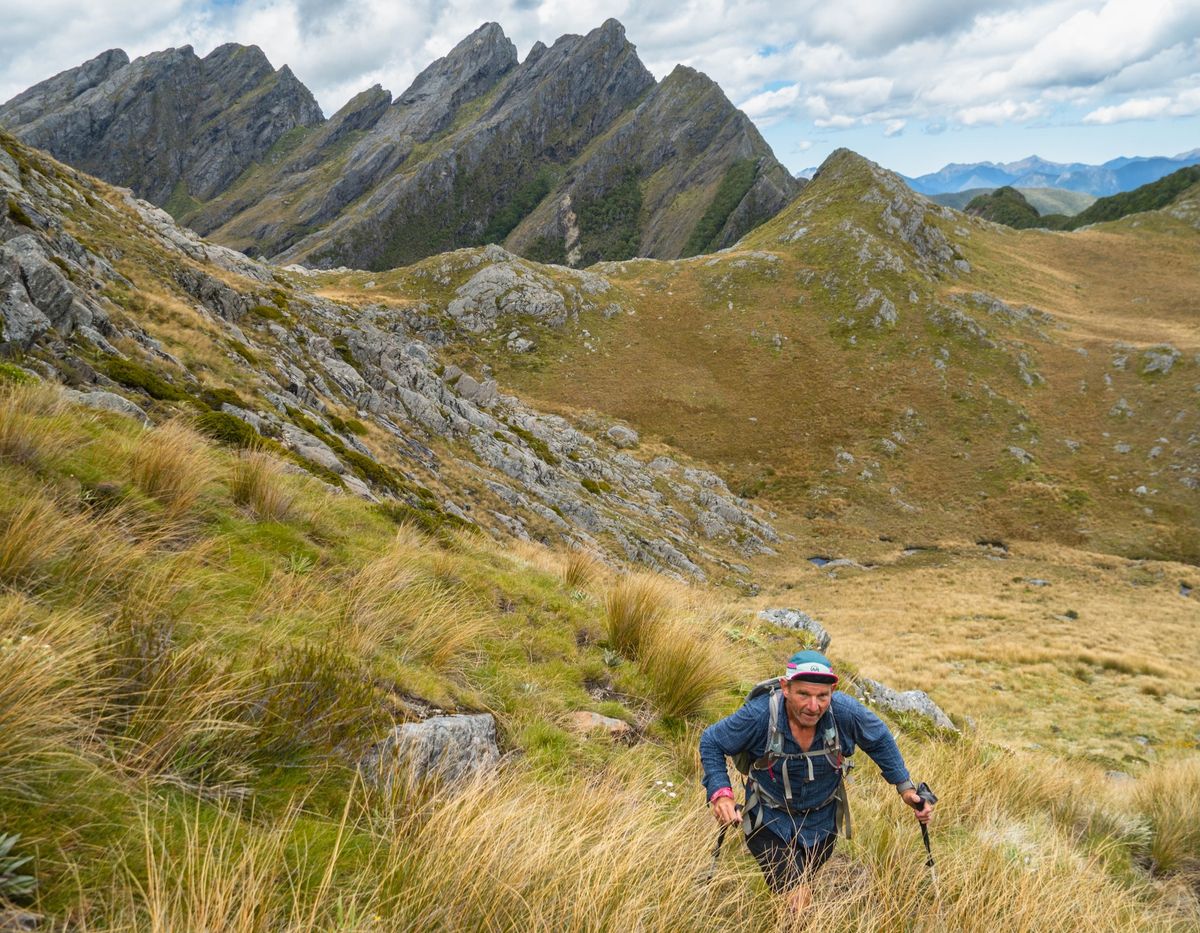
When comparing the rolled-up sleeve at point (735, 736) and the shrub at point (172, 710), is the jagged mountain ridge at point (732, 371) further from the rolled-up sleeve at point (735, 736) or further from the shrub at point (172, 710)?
the rolled-up sleeve at point (735, 736)

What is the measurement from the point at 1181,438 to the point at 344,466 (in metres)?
57.6

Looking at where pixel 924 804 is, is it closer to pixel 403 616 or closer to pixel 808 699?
pixel 808 699

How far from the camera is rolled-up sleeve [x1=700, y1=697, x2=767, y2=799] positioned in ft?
13.2

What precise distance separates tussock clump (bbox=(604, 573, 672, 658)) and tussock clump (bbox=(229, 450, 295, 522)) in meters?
4.62

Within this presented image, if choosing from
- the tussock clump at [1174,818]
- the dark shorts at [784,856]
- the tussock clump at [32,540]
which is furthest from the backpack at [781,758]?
the tussock clump at [32,540]

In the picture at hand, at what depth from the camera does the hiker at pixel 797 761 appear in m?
3.90

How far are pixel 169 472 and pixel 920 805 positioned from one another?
7.57m

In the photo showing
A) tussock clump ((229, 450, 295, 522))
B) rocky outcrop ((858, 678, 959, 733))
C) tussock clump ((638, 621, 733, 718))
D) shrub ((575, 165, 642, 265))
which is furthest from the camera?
shrub ((575, 165, 642, 265))

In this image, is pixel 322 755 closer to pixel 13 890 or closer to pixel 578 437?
pixel 13 890

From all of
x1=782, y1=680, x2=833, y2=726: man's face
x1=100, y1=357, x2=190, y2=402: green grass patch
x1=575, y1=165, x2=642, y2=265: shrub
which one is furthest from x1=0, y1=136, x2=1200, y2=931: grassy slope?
x1=575, y1=165, x2=642, y2=265: shrub

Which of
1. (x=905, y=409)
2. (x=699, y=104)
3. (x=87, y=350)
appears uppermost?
(x=699, y=104)

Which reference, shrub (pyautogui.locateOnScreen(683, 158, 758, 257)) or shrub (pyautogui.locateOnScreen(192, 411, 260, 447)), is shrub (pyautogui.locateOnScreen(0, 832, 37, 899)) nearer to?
shrub (pyautogui.locateOnScreen(192, 411, 260, 447))

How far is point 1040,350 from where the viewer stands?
54.6 metres

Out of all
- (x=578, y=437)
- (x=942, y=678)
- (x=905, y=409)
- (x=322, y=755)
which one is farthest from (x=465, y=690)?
(x=905, y=409)
